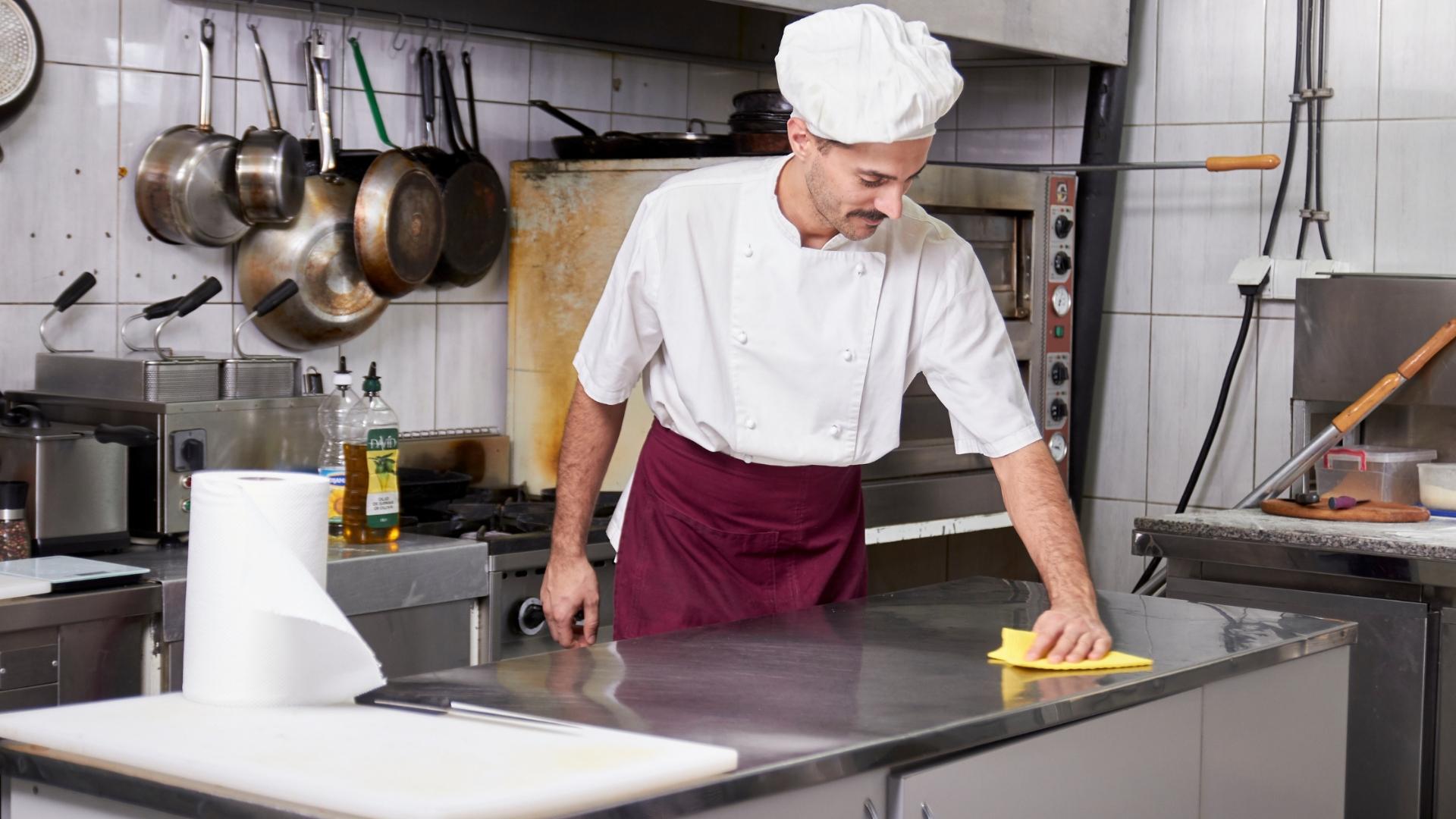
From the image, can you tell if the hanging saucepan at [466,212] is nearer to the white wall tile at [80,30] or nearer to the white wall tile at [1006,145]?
the white wall tile at [80,30]

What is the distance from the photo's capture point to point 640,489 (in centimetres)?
229

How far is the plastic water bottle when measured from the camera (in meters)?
2.68

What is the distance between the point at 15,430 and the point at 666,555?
995mm

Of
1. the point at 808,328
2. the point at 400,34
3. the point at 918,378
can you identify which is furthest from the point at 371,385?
the point at 918,378

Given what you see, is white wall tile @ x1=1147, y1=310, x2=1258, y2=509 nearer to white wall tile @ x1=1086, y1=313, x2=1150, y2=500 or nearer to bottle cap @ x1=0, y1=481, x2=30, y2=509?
white wall tile @ x1=1086, y1=313, x2=1150, y2=500

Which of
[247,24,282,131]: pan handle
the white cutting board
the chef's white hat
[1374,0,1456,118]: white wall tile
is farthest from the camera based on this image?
[1374,0,1456,118]: white wall tile

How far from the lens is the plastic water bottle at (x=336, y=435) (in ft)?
8.80

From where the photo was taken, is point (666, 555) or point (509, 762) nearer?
point (509, 762)

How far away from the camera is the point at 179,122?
9.22 ft

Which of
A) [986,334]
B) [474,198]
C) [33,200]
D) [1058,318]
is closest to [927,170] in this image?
[1058,318]

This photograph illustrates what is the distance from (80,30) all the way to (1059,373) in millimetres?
2214

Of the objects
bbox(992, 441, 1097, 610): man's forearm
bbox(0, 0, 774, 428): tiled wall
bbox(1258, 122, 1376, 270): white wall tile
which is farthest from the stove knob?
bbox(992, 441, 1097, 610): man's forearm

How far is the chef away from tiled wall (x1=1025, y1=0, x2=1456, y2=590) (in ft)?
6.10

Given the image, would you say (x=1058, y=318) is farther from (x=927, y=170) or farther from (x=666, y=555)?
(x=666, y=555)
